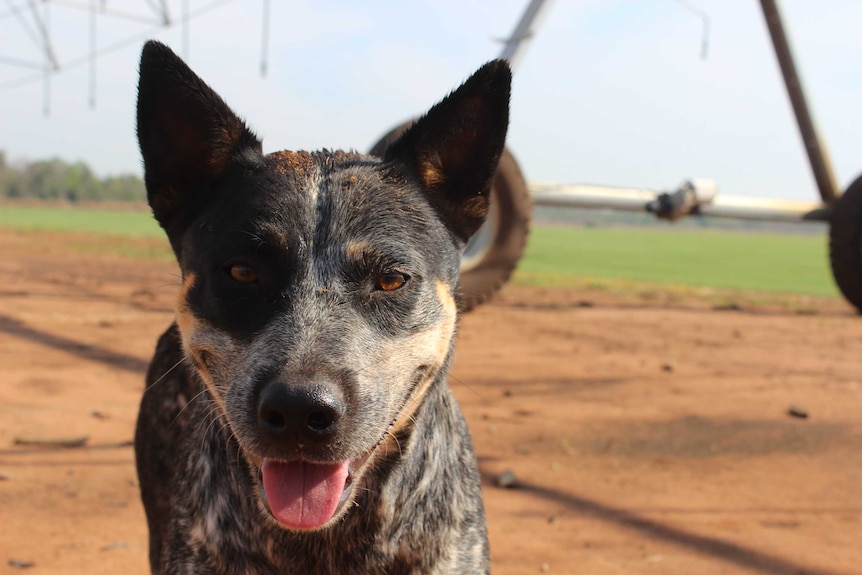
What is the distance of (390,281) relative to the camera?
97.2 inches

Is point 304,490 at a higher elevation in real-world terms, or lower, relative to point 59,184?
higher

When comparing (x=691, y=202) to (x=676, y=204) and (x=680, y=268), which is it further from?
(x=680, y=268)

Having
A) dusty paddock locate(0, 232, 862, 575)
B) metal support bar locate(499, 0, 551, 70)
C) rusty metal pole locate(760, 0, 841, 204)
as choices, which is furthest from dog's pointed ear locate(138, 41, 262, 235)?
rusty metal pole locate(760, 0, 841, 204)

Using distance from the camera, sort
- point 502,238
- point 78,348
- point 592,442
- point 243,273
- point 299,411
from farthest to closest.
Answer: point 78,348, point 502,238, point 592,442, point 243,273, point 299,411

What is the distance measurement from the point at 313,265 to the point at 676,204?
7058 millimetres

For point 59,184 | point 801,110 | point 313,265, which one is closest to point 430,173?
point 313,265

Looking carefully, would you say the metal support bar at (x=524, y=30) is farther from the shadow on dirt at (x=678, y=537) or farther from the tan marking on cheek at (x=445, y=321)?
the tan marking on cheek at (x=445, y=321)

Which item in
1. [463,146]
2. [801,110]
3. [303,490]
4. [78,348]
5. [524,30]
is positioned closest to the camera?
[303,490]

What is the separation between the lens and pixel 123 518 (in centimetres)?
432

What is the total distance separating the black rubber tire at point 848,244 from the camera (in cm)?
790

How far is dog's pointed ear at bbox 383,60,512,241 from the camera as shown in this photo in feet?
8.99

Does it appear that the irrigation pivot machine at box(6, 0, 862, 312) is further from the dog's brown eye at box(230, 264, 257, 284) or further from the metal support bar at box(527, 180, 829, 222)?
the dog's brown eye at box(230, 264, 257, 284)

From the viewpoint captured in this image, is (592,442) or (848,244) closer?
(592,442)

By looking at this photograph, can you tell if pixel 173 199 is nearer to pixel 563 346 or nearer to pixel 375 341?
pixel 375 341
